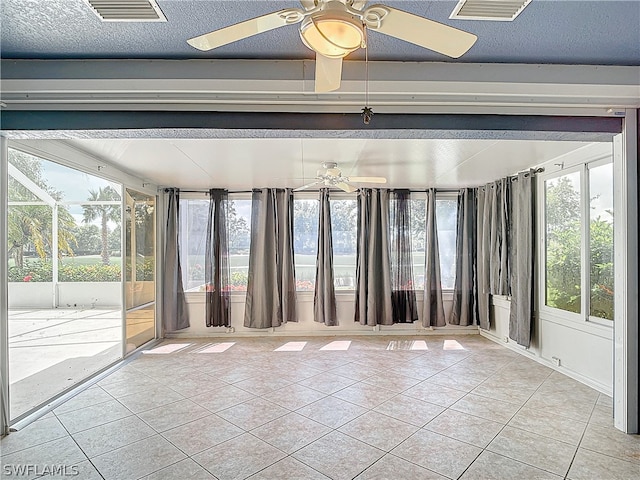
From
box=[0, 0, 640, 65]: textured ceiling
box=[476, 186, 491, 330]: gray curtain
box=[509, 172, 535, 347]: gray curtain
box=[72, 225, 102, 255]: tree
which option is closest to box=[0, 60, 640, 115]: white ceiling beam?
box=[0, 0, 640, 65]: textured ceiling

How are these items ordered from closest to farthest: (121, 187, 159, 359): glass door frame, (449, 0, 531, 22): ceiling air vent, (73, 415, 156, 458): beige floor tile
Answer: (449, 0, 531, 22): ceiling air vent
(73, 415, 156, 458): beige floor tile
(121, 187, 159, 359): glass door frame

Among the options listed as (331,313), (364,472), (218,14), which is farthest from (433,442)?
(331,313)

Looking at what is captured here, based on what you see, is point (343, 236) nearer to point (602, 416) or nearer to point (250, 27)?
point (602, 416)

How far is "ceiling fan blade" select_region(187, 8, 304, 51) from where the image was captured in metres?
1.35

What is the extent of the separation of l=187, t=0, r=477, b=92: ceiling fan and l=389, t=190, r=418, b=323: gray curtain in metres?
4.72

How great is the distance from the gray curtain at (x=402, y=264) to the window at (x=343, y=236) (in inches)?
25.2

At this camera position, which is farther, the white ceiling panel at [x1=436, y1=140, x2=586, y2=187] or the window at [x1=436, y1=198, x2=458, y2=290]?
the window at [x1=436, y1=198, x2=458, y2=290]

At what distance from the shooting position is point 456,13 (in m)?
1.85

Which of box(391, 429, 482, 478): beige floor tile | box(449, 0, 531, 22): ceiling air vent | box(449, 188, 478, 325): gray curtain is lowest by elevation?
box(391, 429, 482, 478): beige floor tile

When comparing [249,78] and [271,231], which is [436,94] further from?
[271,231]

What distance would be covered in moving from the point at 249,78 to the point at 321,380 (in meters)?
3.08

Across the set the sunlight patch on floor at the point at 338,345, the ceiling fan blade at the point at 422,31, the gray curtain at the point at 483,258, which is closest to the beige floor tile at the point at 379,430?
the sunlight patch on floor at the point at 338,345

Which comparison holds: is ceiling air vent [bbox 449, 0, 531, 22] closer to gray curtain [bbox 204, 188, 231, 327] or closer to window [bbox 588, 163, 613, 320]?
window [bbox 588, 163, 613, 320]

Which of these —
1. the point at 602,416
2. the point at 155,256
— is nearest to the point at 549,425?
the point at 602,416
